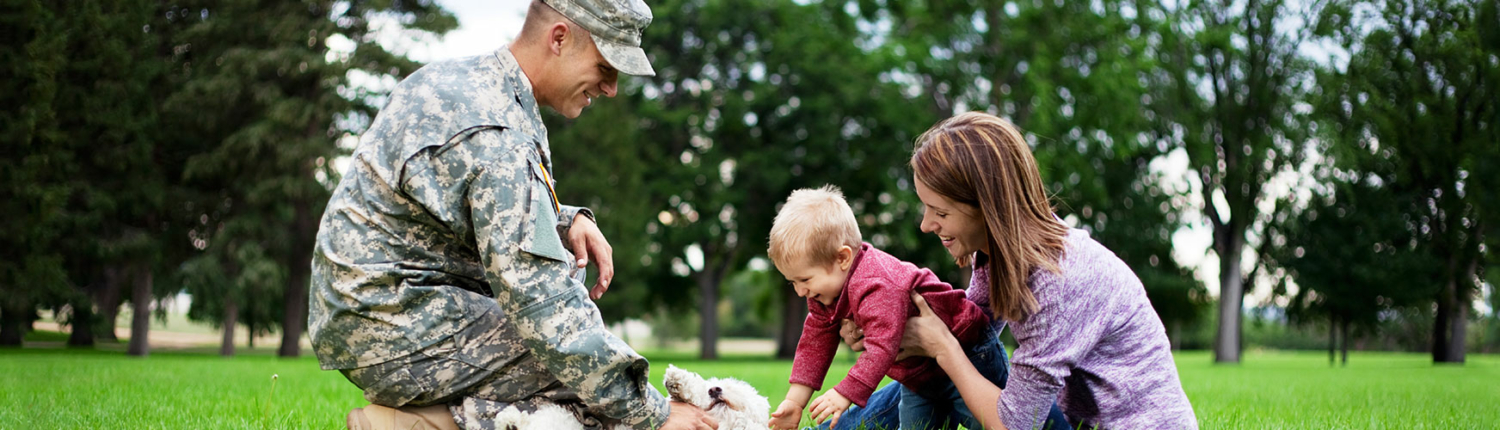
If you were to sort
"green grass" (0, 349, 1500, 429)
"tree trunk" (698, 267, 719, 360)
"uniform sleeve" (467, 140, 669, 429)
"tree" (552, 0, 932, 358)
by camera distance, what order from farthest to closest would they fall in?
1. "tree trunk" (698, 267, 719, 360)
2. "tree" (552, 0, 932, 358)
3. "green grass" (0, 349, 1500, 429)
4. "uniform sleeve" (467, 140, 669, 429)

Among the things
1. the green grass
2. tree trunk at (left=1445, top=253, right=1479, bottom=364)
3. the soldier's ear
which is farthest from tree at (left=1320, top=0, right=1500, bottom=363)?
the soldier's ear

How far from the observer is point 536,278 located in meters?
2.76

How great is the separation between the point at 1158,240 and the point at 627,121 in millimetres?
18057

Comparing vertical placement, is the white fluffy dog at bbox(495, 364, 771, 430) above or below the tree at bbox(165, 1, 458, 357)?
below

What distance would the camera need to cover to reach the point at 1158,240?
33094 millimetres

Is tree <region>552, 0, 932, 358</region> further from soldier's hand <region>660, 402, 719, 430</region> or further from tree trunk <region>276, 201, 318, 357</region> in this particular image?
soldier's hand <region>660, 402, 719, 430</region>

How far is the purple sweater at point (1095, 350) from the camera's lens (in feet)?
10.3

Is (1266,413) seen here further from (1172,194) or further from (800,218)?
(1172,194)

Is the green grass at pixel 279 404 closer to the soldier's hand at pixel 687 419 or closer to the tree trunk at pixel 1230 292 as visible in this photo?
the soldier's hand at pixel 687 419

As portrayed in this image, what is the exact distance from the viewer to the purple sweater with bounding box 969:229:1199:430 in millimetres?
3131

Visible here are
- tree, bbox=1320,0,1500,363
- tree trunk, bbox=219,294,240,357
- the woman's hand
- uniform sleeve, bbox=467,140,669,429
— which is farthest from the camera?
tree trunk, bbox=219,294,240,357

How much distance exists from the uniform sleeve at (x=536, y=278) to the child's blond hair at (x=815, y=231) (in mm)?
1081

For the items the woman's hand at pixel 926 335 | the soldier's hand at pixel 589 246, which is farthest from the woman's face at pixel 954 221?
the soldier's hand at pixel 589 246

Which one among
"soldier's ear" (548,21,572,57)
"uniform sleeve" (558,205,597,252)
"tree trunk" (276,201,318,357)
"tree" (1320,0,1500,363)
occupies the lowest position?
"tree trunk" (276,201,318,357)
